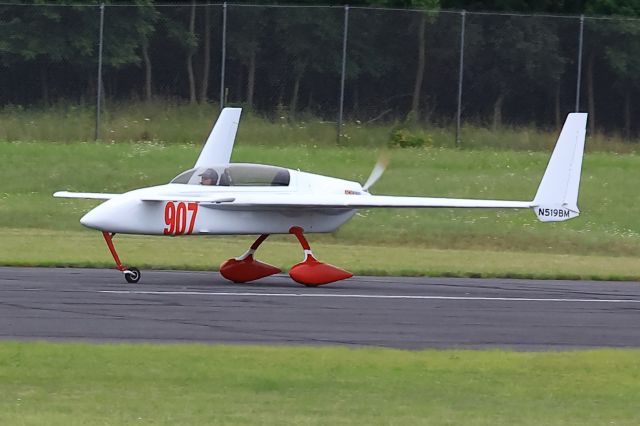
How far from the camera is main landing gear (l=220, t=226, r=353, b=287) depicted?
2019cm

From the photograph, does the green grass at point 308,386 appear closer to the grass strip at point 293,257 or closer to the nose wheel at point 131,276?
the nose wheel at point 131,276

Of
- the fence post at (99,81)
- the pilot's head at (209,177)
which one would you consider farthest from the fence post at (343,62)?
the pilot's head at (209,177)

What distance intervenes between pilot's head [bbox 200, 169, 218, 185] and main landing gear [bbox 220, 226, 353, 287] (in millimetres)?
1289

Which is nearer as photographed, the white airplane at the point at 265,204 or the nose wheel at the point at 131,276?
the white airplane at the point at 265,204

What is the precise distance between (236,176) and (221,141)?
2.53 m

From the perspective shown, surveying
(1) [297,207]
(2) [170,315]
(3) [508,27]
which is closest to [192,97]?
(3) [508,27]

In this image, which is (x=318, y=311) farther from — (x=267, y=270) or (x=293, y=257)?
(x=293, y=257)

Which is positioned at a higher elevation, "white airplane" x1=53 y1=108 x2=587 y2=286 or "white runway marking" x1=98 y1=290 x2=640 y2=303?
"white airplane" x1=53 y1=108 x2=587 y2=286

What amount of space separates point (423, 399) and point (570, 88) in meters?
27.4

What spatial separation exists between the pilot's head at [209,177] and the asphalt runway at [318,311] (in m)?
1.44

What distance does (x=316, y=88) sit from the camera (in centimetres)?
3697

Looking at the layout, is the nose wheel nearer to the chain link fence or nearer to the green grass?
the green grass

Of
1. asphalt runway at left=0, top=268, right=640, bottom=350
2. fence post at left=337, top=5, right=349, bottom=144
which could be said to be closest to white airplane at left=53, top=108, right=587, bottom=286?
asphalt runway at left=0, top=268, right=640, bottom=350

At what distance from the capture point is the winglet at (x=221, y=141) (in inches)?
899
